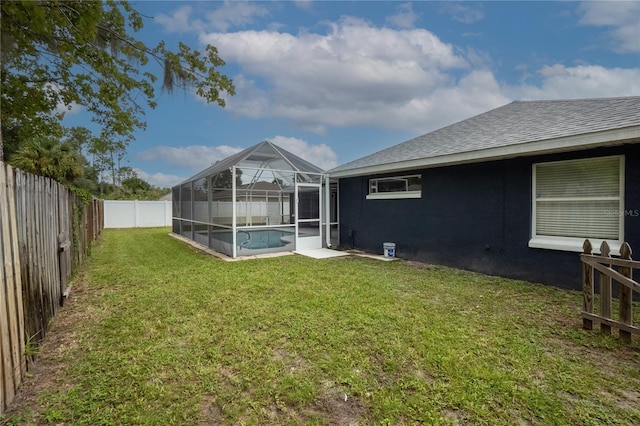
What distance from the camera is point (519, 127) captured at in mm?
7043

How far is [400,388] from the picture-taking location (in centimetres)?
263

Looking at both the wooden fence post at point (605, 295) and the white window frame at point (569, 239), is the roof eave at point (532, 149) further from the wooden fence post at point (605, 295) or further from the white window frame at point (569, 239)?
the wooden fence post at point (605, 295)

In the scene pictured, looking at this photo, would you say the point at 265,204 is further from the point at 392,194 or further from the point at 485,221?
the point at 485,221

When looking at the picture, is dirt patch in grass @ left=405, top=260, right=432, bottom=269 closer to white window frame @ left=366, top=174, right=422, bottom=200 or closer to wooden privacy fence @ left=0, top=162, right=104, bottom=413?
white window frame @ left=366, top=174, right=422, bottom=200

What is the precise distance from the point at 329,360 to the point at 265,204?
27.0 ft

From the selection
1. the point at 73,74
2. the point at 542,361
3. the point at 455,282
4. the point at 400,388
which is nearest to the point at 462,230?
the point at 455,282

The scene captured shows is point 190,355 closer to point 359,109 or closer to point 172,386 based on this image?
point 172,386

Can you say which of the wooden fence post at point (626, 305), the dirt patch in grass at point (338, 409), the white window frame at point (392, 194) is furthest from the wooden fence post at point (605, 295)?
the white window frame at point (392, 194)

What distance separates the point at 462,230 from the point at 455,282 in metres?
1.68

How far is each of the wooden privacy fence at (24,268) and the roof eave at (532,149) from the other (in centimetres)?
724

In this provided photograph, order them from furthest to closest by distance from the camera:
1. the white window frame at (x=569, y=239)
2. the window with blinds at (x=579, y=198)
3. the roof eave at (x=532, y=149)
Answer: the window with blinds at (x=579, y=198), the white window frame at (x=569, y=239), the roof eave at (x=532, y=149)

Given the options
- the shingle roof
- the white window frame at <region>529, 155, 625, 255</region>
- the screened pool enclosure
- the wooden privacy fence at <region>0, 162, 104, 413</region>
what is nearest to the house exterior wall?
the white window frame at <region>529, 155, 625, 255</region>

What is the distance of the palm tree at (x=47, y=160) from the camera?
44.0 feet

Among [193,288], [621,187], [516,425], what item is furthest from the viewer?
[193,288]
